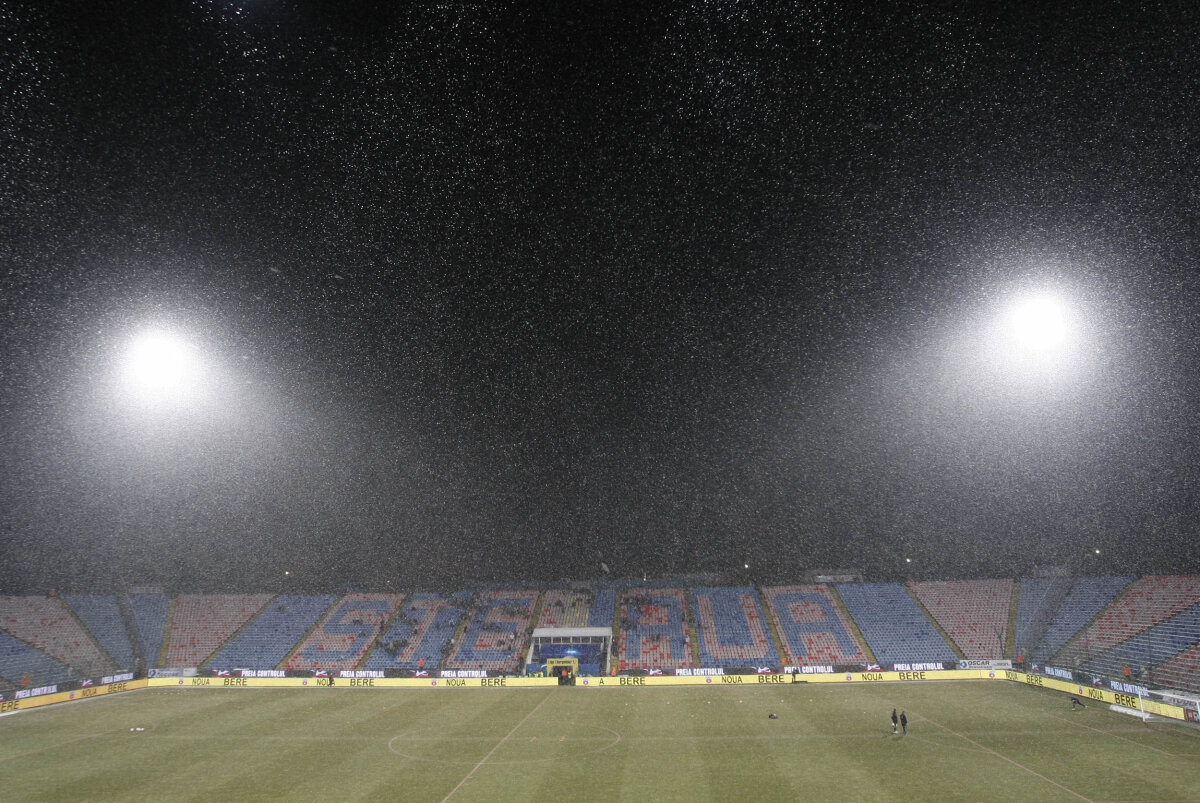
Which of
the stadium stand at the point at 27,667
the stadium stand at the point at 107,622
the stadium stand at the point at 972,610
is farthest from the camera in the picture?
the stadium stand at the point at 107,622

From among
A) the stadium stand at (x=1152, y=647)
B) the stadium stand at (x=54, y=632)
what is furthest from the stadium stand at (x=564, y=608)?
the stadium stand at (x=1152, y=647)

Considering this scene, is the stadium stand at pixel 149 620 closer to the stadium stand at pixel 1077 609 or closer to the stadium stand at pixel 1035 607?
the stadium stand at pixel 1035 607

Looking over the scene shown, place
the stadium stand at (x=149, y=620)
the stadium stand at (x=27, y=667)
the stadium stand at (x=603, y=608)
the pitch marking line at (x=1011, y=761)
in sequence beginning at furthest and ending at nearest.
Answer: the stadium stand at (x=603, y=608) → the stadium stand at (x=149, y=620) → the stadium stand at (x=27, y=667) → the pitch marking line at (x=1011, y=761)

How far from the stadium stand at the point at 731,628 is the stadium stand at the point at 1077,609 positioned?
1577 centimetres

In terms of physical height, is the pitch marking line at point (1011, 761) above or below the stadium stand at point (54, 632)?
below

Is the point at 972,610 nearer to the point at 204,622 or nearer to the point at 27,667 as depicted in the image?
the point at 204,622

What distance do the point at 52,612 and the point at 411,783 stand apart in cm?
4025

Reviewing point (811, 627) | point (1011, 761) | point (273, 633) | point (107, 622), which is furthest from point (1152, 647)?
point (107, 622)

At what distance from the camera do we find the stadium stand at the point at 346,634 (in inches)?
1663

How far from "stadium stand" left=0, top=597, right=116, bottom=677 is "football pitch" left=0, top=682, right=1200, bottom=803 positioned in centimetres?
710

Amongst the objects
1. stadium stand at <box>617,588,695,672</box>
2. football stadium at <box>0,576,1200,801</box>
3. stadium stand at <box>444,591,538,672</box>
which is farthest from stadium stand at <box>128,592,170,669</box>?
stadium stand at <box>617,588,695,672</box>

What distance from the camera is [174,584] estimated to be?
4916cm

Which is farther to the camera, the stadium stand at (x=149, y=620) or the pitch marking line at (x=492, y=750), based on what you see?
the stadium stand at (x=149, y=620)

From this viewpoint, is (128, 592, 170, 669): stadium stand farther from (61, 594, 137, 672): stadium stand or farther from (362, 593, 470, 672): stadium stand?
(362, 593, 470, 672): stadium stand
